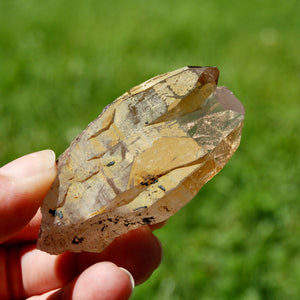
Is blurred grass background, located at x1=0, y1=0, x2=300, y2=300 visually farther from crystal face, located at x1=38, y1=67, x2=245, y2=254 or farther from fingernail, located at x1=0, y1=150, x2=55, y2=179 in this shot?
fingernail, located at x1=0, y1=150, x2=55, y2=179

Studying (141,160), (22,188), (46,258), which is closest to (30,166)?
(22,188)

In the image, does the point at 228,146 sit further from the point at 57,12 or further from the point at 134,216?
the point at 57,12

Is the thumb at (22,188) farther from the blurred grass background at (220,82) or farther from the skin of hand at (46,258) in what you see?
the blurred grass background at (220,82)

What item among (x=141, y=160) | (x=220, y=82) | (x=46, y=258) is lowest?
(x=46, y=258)

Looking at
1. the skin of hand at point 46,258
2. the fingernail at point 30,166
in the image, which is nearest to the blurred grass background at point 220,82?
the skin of hand at point 46,258

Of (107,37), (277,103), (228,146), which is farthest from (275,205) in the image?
(107,37)

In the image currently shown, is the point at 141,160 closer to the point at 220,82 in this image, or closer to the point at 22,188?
the point at 22,188
